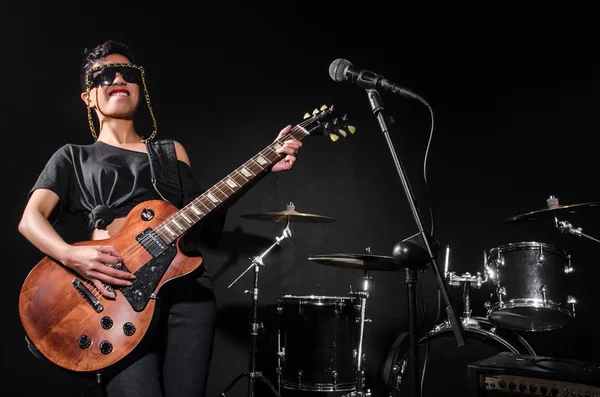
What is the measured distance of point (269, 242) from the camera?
3537 mm

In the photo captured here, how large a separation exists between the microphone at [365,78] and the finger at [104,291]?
4.05ft

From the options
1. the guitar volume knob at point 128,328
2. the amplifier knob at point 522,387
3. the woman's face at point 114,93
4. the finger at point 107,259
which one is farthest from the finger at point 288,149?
the amplifier knob at point 522,387

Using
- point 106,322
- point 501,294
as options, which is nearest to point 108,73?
point 106,322

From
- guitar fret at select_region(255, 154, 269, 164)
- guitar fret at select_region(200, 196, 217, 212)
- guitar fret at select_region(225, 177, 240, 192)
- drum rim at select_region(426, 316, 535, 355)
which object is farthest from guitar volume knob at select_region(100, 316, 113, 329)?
drum rim at select_region(426, 316, 535, 355)

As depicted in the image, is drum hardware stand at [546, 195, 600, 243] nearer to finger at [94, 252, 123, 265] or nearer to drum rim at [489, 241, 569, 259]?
drum rim at [489, 241, 569, 259]

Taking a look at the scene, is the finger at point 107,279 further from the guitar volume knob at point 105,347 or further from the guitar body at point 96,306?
the guitar volume knob at point 105,347

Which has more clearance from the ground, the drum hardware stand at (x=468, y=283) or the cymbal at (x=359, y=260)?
the cymbal at (x=359, y=260)

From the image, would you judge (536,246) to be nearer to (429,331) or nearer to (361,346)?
(429,331)

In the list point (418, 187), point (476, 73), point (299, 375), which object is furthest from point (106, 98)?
point (476, 73)

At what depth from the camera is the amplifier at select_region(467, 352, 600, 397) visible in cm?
221

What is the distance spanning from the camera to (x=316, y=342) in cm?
329

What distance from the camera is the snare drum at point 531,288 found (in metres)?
2.97

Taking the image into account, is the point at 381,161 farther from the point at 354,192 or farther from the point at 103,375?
the point at 103,375

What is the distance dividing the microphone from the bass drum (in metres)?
2.02
